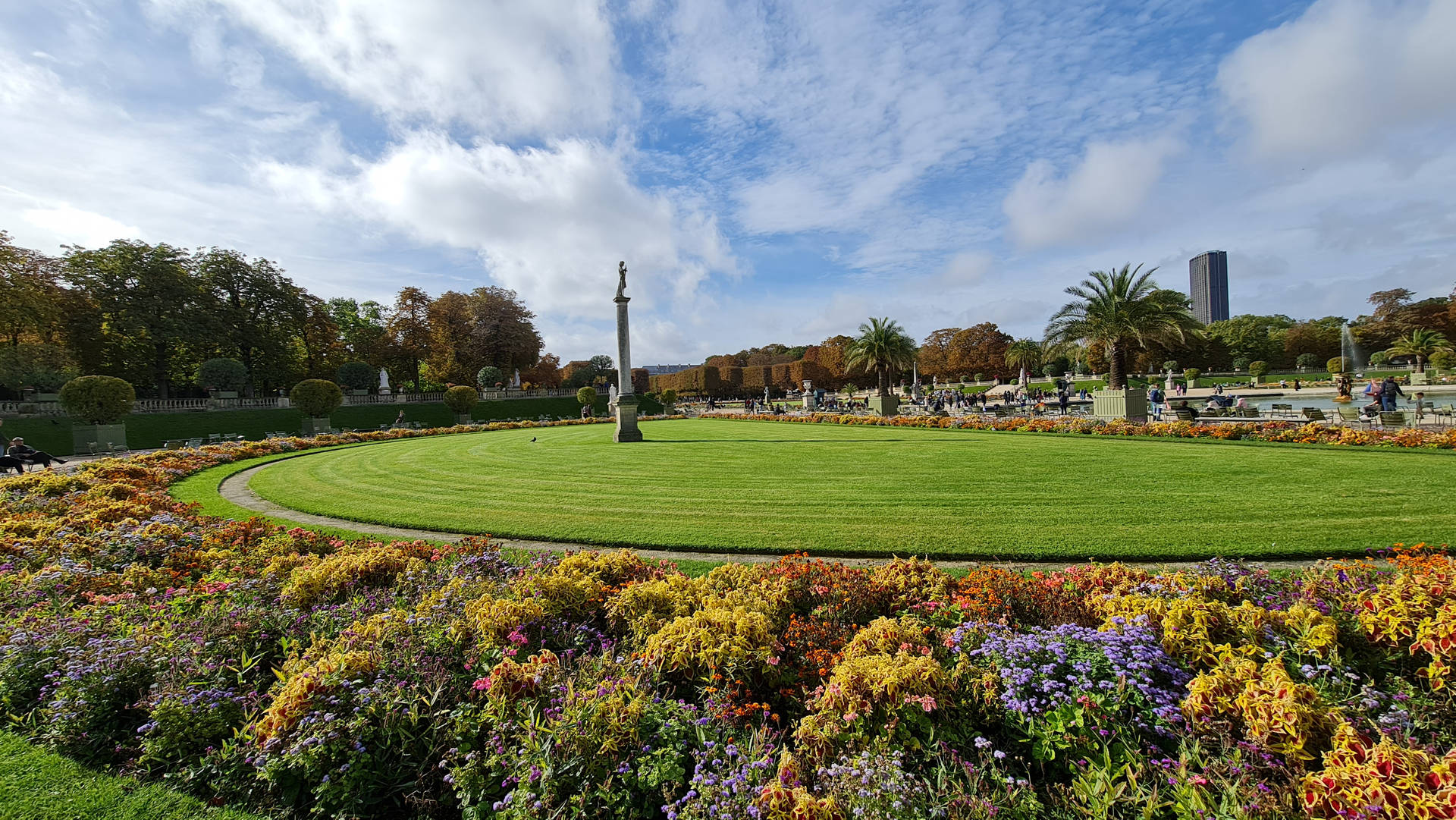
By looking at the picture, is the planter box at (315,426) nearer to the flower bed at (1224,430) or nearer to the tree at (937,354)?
the flower bed at (1224,430)

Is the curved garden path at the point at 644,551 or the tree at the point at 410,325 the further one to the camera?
the tree at the point at 410,325

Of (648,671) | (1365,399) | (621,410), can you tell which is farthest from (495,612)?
(1365,399)

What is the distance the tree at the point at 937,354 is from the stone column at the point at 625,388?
52685mm

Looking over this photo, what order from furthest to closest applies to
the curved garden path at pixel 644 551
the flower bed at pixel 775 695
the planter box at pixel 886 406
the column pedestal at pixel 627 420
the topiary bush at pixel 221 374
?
the topiary bush at pixel 221 374 < the planter box at pixel 886 406 < the column pedestal at pixel 627 420 < the curved garden path at pixel 644 551 < the flower bed at pixel 775 695

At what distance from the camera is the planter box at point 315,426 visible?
1118 inches

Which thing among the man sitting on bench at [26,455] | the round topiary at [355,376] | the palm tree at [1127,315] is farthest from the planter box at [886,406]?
the round topiary at [355,376]

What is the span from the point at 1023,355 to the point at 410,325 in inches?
2391

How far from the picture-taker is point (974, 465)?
11773 mm

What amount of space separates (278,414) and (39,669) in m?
37.3

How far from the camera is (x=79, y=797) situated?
2.59 metres

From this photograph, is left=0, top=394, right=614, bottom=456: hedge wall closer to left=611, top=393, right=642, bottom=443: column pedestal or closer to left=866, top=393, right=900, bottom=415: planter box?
left=866, top=393, right=900, bottom=415: planter box

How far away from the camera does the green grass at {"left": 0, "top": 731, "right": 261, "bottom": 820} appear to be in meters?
2.49

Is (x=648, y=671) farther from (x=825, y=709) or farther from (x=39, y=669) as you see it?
(x=39, y=669)

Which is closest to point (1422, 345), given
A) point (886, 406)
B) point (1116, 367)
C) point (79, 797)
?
point (1116, 367)
